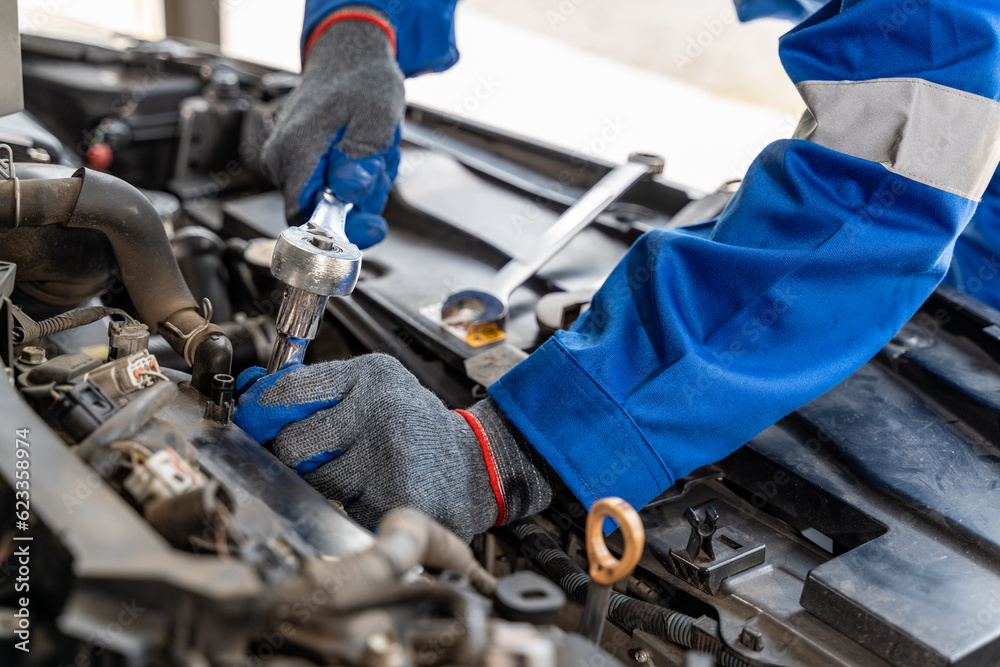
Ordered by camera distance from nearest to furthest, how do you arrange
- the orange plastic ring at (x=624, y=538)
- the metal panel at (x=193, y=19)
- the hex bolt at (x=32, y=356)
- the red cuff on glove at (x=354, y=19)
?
the orange plastic ring at (x=624, y=538)
the hex bolt at (x=32, y=356)
the red cuff on glove at (x=354, y=19)
the metal panel at (x=193, y=19)

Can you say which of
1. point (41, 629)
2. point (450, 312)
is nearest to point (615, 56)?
point (450, 312)

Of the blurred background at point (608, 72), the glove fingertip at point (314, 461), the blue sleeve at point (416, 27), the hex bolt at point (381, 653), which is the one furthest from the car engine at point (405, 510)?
the blurred background at point (608, 72)

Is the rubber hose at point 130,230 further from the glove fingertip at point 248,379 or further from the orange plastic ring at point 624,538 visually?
the orange plastic ring at point 624,538

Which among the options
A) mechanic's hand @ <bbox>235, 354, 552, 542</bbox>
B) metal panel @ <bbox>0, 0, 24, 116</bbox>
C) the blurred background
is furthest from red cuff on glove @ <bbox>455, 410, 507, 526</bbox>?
the blurred background

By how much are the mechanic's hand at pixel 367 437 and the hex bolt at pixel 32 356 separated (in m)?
0.19

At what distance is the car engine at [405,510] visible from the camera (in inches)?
19.0

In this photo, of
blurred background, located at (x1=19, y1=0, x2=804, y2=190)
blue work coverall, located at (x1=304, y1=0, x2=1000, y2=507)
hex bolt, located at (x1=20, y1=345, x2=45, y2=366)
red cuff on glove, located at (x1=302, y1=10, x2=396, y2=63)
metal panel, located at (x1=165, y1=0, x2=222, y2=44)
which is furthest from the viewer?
blurred background, located at (x1=19, y1=0, x2=804, y2=190)

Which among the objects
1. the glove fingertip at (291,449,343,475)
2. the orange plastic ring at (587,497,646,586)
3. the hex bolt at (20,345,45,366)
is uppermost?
the orange plastic ring at (587,497,646,586)

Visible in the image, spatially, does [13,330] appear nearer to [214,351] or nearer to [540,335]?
[214,351]

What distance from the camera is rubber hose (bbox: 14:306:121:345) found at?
802 mm

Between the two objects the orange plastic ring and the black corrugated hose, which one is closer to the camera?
the orange plastic ring

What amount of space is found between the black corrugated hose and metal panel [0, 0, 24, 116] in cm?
82

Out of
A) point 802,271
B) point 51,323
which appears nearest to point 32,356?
point 51,323

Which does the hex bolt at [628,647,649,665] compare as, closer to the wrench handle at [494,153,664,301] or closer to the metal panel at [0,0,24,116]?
the wrench handle at [494,153,664,301]
